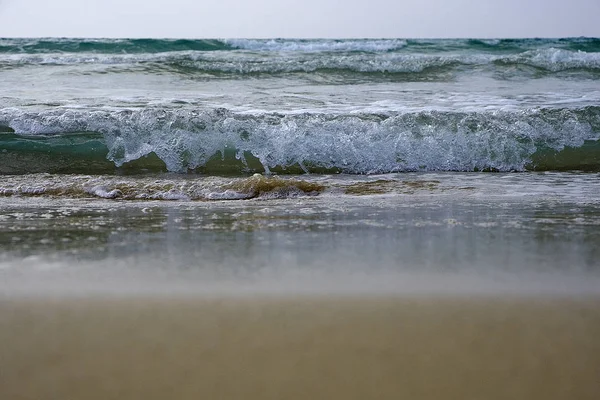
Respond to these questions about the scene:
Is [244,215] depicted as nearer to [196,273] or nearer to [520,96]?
[196,273]

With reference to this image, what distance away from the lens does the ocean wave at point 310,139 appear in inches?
166

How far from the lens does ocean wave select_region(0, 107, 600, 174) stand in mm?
4207

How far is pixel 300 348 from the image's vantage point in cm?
111

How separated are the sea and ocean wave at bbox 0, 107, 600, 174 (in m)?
0.02

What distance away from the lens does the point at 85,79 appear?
7309 mm

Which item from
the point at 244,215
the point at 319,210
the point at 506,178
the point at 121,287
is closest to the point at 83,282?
the point at 121,287

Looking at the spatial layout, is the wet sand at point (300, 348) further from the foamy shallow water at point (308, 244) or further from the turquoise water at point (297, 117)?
the turquoise water at point (297, 117)

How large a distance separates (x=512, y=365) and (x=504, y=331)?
0.48 ft

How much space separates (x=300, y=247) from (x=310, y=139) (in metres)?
2.50

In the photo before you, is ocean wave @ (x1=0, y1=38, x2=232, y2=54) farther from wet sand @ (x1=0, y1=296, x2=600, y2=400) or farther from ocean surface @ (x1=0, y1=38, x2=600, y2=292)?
wet sand @ (x1=0, y1=296, x2=600, y2=400)

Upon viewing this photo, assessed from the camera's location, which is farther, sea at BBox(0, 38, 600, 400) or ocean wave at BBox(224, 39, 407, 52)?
ocean wave at BBox(224, 39, 407, 52)

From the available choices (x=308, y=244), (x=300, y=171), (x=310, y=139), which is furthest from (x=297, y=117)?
(x=308, y=244)

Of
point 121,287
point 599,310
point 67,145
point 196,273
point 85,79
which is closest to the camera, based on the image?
point 599,310


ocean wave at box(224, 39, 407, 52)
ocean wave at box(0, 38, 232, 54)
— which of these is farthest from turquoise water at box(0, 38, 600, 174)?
ocean wave at box(224, 39, 407, 52)
